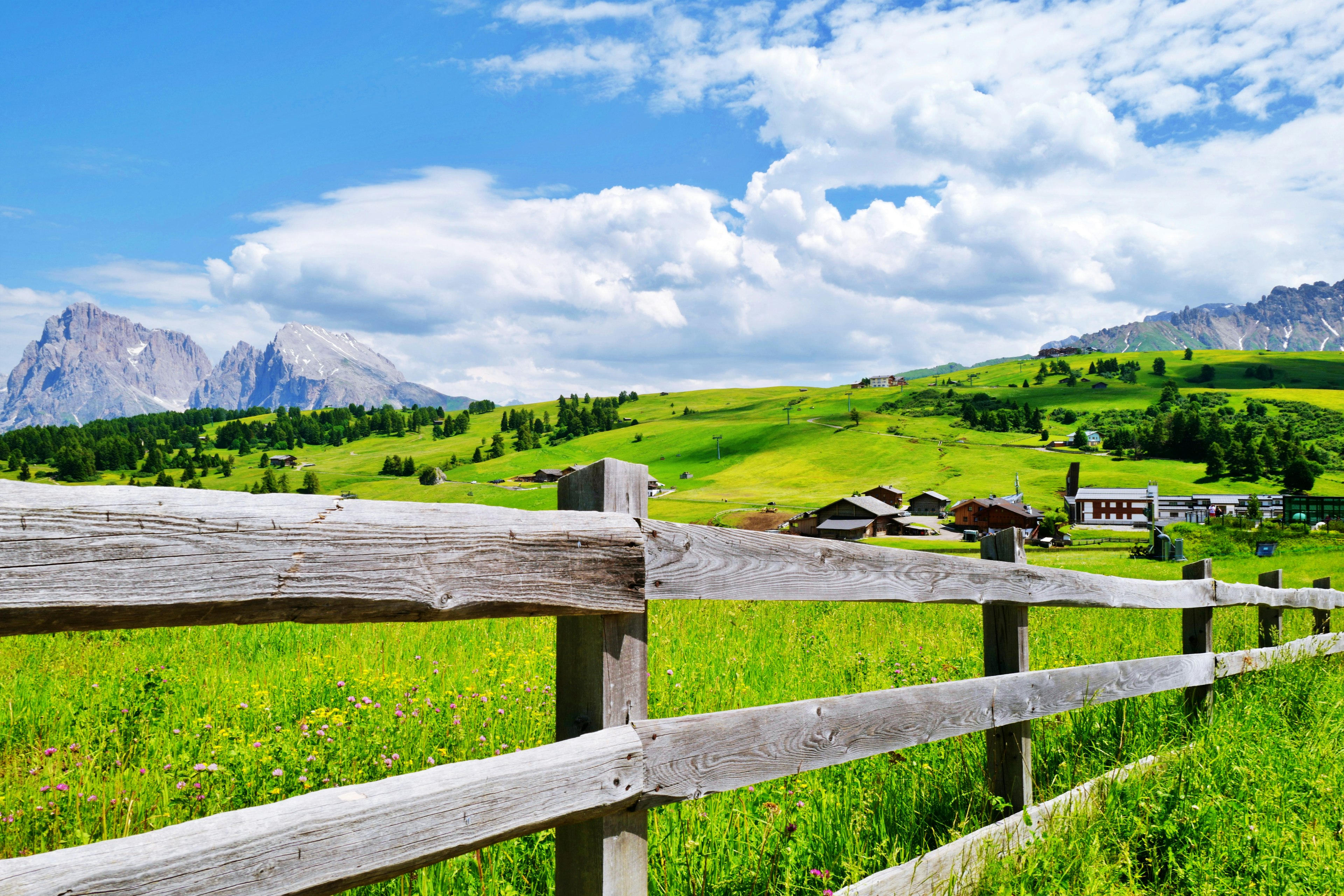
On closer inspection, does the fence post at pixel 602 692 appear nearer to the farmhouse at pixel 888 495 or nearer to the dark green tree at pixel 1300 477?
the farmhouse at pixel 888 495

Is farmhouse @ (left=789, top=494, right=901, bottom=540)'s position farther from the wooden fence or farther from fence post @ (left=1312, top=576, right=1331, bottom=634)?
the wooden fence

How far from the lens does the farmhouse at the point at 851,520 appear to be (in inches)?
4055

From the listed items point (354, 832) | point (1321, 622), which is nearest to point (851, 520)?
point (1321, 622)

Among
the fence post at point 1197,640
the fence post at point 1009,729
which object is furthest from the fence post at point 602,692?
the fence post at point 1197,640

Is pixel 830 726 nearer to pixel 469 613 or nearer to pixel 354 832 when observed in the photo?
pixel 469 613

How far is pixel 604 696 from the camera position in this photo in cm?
238

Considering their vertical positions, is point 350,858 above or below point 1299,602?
above

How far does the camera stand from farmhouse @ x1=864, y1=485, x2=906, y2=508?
12056 cm

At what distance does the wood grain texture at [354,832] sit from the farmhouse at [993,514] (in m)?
103

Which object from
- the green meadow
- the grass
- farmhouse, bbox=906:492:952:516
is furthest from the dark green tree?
the grass

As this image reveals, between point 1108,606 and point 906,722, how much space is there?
224 centimetres

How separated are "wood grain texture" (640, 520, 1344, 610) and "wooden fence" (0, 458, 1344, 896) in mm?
11

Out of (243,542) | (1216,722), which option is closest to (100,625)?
(243,542)

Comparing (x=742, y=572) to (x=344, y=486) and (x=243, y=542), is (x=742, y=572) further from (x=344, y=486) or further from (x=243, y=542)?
(x=344, y=486)
